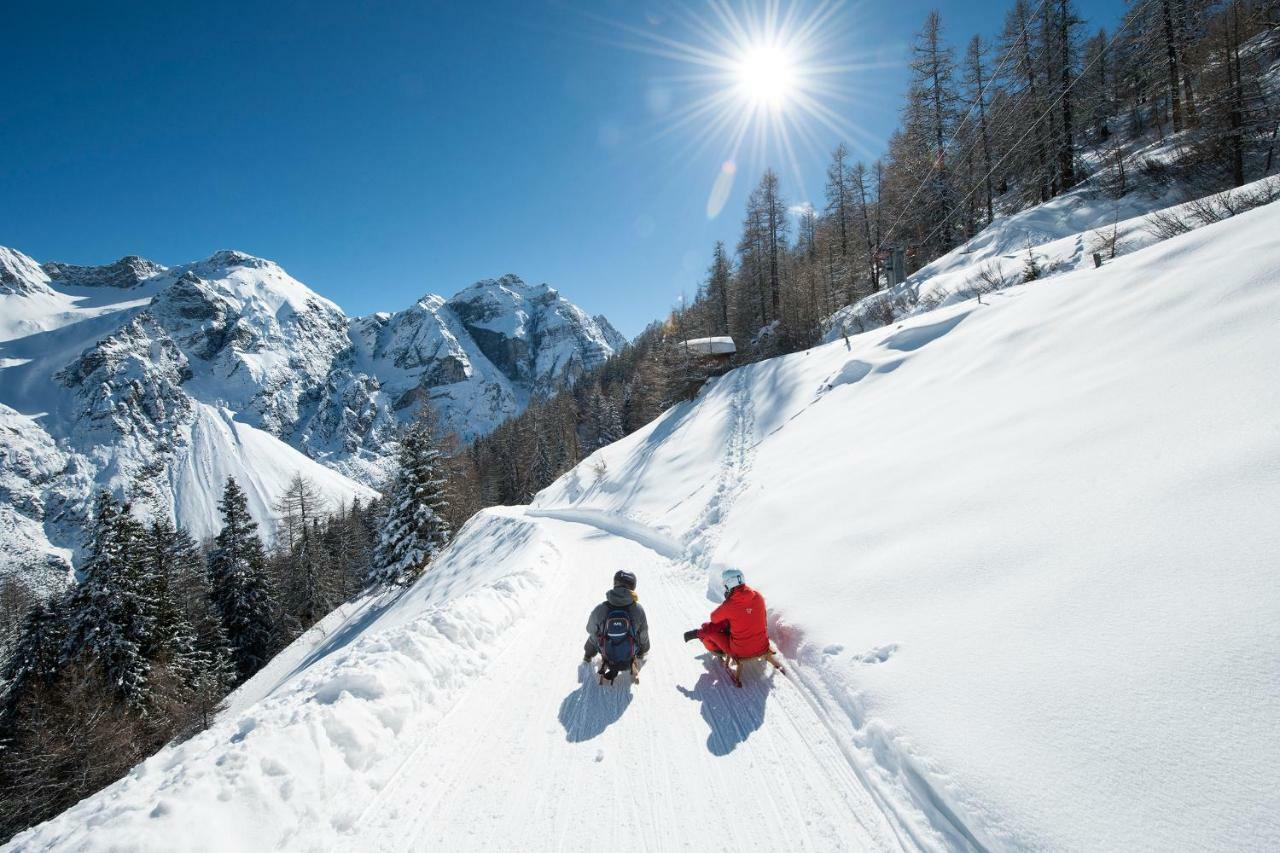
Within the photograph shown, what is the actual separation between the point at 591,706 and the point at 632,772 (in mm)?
1132

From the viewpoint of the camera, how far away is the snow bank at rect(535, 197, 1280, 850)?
264cm

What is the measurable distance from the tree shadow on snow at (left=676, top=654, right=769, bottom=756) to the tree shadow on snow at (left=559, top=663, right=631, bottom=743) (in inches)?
26.0

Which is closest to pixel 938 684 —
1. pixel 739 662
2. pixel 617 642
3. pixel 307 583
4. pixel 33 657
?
pixel 739 662

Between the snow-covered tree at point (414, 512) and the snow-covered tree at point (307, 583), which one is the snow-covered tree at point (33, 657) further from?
the snow-covered tree at point (414, 512)

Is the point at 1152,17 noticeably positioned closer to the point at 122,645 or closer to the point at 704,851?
the point at 704,851

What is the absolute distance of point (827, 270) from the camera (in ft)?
Result: 112

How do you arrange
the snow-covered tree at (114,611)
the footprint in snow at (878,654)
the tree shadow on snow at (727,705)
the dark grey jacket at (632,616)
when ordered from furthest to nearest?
1. the snow-covered tree at (114,611)
2. the dark grey jacket at (632,616)
3. the footprint in snow at (878,654)
4. the tree shadow on snow at (727,705)

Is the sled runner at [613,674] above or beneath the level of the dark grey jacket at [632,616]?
beneath

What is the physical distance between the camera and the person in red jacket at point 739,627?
4984 mm

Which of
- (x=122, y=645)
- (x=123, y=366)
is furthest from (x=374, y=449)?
(x=122, y=645)

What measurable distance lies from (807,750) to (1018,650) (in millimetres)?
1859

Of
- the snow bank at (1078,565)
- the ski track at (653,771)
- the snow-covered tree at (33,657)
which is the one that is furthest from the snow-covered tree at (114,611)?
the snow bank at (1078,565)

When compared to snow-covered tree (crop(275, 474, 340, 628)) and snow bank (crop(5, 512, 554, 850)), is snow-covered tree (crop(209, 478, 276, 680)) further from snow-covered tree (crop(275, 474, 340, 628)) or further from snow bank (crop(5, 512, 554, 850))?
snow bank (crop(5, 512, 554, 850))

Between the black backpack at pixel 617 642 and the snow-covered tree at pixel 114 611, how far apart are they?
76.5 ft
